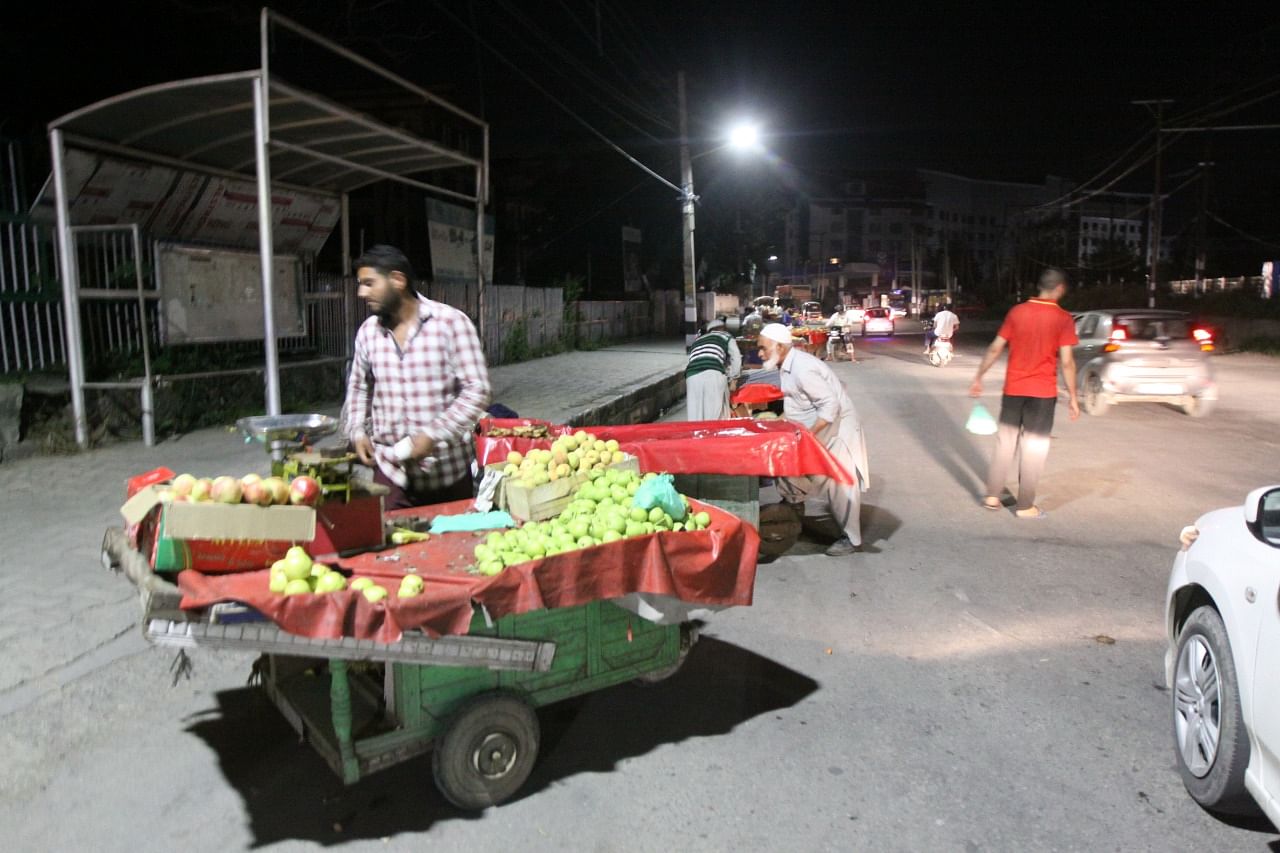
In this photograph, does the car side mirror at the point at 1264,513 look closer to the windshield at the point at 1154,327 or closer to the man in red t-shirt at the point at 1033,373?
the man in red t-shirt at the point at 1033,373

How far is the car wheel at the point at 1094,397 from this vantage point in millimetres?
15086

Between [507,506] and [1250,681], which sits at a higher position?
[507,506]

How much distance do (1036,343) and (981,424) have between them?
5.19 metres

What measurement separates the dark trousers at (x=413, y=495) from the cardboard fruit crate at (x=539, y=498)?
1.82 ft

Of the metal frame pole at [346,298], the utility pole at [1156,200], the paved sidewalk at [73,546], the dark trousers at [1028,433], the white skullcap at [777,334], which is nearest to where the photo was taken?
the paved sidewalk at [73,546]

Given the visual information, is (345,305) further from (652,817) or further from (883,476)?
(652,817)

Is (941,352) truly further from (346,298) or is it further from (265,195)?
(265,195)

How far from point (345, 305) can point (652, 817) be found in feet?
35.8

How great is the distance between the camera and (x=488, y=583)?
3.13 m

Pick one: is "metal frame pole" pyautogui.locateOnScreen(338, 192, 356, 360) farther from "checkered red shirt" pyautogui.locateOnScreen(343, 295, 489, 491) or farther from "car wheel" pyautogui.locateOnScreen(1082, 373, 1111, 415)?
"car wheel" pyautogui.locateOnScreen(1082, 373, 1111, 415)

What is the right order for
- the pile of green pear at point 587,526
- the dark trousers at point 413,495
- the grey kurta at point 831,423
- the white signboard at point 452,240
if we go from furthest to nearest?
the white signboard at point 452,240
the grey kurta at point 831,423
the dark trousers at point 413,495
the pile of green pear at point 587,526

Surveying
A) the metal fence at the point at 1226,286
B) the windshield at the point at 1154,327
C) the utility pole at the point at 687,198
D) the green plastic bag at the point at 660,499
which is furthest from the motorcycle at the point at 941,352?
the green plastic bag at the point at 660,499

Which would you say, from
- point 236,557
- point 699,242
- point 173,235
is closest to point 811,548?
point 236,557

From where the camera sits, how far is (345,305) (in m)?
13.0
